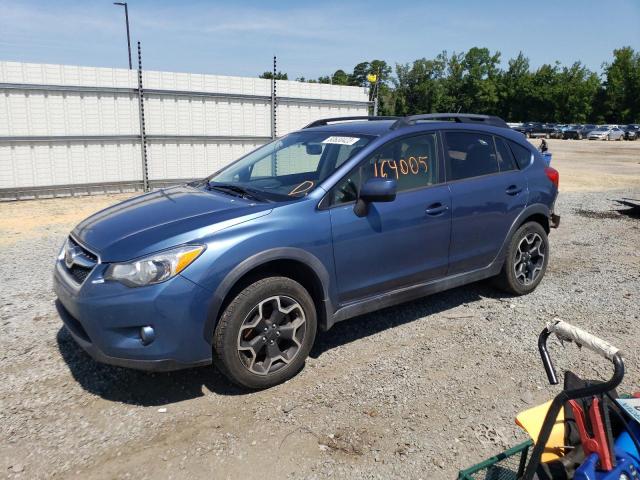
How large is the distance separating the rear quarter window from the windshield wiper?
2.75m

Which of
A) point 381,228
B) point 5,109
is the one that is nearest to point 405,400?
point 381,228

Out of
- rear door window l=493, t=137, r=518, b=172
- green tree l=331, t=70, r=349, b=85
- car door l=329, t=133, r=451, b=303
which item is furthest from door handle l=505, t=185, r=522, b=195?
green tree l=331, t=70, r=349, b=85

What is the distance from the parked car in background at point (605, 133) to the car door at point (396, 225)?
→ 5106 cm

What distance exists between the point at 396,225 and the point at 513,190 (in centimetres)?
162

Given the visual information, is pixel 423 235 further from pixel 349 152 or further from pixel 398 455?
pixel 398 455

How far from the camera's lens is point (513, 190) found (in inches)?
195

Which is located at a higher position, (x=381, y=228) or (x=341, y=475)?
(x=381, y=228)

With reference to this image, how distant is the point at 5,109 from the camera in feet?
31.9

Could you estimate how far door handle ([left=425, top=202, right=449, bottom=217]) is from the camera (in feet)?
13.8

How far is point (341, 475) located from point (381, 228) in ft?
5.94

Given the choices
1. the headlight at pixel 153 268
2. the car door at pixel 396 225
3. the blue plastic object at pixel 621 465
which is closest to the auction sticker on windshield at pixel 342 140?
the car door at pixel 396 225

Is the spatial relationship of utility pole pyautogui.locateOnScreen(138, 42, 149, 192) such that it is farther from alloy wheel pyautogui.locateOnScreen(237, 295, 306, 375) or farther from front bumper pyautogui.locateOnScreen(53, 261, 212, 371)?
alloy wheel pyautogui.locateOnScreen(237, 295, 306, 375)

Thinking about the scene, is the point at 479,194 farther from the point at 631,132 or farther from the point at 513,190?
the point at 631,132

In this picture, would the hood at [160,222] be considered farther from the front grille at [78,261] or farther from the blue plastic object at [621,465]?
the blue plastic object at [621,465]
